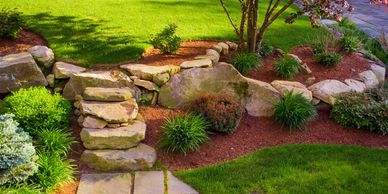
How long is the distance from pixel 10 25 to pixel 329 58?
197 inches

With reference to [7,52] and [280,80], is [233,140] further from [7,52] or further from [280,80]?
[7,52]

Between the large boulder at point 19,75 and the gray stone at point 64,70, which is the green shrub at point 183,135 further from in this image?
the large boulder at point 19,75

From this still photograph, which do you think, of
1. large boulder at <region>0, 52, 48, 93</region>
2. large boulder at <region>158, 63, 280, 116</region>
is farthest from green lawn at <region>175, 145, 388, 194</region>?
large boulder at <region>0, 52, 48, 93</region>

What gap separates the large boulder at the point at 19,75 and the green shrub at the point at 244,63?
2768mm

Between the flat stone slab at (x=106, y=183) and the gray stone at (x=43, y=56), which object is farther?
the gray stone at (x=43, y=56)

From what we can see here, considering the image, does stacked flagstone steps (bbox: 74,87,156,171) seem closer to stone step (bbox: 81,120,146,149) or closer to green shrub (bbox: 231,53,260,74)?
stone step (bbox: 81,120,146,149)

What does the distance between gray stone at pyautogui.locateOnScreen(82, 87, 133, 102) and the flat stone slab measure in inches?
41.5

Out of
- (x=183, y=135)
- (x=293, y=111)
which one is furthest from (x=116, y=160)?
(x=293, y=111)

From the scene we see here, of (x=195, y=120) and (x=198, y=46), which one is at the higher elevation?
(x=198, y=46)

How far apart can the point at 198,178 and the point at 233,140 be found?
0.94 m

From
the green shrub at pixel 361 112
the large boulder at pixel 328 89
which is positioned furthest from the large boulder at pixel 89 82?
the green shrub at pixel 361 112

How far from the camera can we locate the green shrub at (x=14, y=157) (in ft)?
13.9

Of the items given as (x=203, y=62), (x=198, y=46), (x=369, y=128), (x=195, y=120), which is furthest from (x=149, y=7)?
(x=369, y=128)

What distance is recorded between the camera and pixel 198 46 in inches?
288
